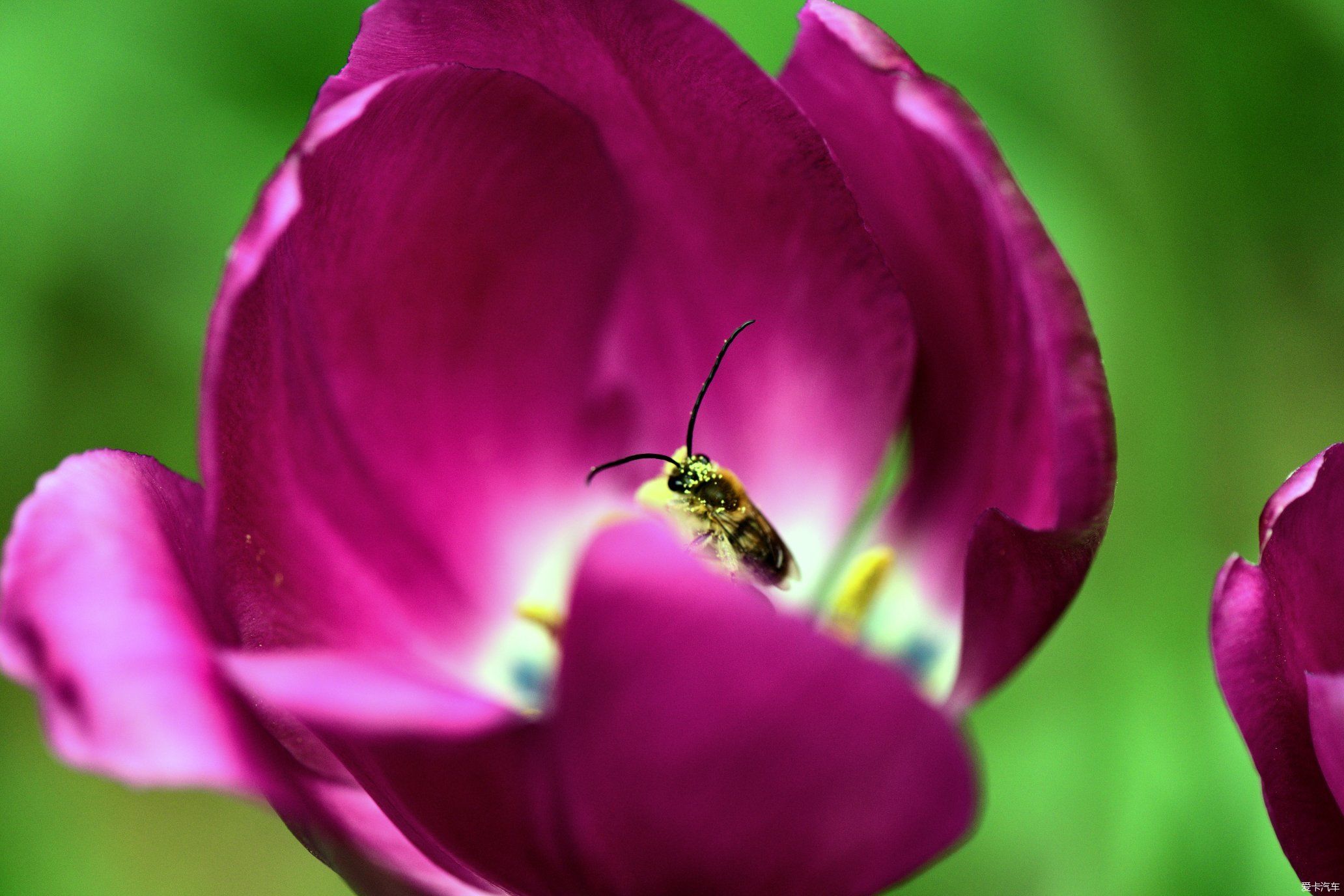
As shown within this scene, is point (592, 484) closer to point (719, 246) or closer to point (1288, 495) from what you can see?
point (719, 246)

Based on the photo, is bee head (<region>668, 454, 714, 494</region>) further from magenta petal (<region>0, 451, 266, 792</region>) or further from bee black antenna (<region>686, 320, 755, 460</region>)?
magenta petal (<region>0, 451, 266, 792</region>)

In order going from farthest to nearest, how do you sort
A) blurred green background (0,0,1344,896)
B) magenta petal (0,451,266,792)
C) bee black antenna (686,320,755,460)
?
blurred green background (0,0,1344,896) → bee black antenna (686,320,755,460) → magenta petal (0,451,266,792)

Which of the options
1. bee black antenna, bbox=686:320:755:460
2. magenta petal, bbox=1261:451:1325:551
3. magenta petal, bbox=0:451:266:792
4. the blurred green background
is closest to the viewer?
magenta petal, bbox=0:451:266:792

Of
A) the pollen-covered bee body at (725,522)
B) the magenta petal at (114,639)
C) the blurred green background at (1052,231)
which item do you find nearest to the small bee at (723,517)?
the pollen-covered bee body at (725,522)

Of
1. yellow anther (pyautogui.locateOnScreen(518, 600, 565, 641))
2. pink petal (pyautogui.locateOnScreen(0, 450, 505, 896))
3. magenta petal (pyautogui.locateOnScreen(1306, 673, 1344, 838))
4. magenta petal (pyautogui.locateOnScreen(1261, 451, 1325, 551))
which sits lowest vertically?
yellow anther (pyautogui.locateOnScreen(518, 600, 565, 641))

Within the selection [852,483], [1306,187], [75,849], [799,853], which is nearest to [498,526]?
[852,483]

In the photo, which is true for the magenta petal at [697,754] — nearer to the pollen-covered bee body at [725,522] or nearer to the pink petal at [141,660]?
the pink petal at [141,660]

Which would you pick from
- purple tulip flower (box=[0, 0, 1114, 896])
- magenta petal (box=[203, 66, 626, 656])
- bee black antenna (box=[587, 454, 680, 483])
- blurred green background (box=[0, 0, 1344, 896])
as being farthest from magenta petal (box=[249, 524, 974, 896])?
blurred green background (box=[0, 0, 1344, 896])
